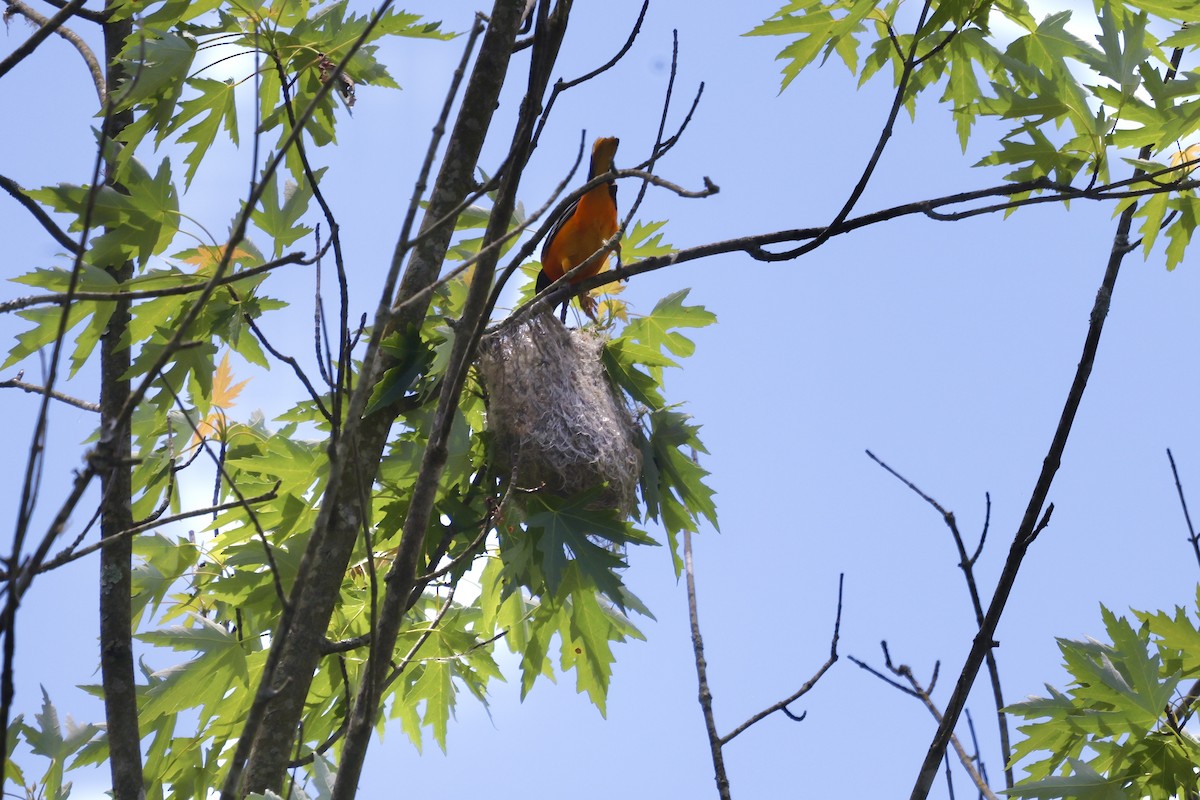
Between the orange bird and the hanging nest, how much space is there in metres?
1.50

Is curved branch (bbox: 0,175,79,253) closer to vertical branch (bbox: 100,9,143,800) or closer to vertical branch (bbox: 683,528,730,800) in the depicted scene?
vertical branch (bbox: 100,9,143,800)

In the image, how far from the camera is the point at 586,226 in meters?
5.44

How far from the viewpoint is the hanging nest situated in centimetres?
366

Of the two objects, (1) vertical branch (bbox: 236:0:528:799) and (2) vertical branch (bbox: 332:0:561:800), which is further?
(1) vertical branch (bbox: 236:0:528:799)

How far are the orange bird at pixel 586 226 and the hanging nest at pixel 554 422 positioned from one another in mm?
1499

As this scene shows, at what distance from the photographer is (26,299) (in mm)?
2262

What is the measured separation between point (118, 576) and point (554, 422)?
1475mm

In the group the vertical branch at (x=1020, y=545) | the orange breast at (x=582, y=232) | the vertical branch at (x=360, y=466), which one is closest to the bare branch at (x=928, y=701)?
the vertical branch at (x=1020, y=545)

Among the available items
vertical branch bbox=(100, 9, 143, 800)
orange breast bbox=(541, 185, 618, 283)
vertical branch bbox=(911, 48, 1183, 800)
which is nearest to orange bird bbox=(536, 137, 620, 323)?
orange breast bbox=(541, 185, 618, 283)

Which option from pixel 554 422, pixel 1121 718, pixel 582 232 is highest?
pixel 582 232

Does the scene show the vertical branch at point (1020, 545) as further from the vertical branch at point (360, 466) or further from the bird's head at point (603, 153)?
the bird's head at point (603, 153)

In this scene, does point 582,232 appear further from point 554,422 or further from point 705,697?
point 705,697

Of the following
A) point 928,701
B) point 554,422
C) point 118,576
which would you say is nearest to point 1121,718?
point 928,701

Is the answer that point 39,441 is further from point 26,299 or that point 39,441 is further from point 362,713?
point 26,299
